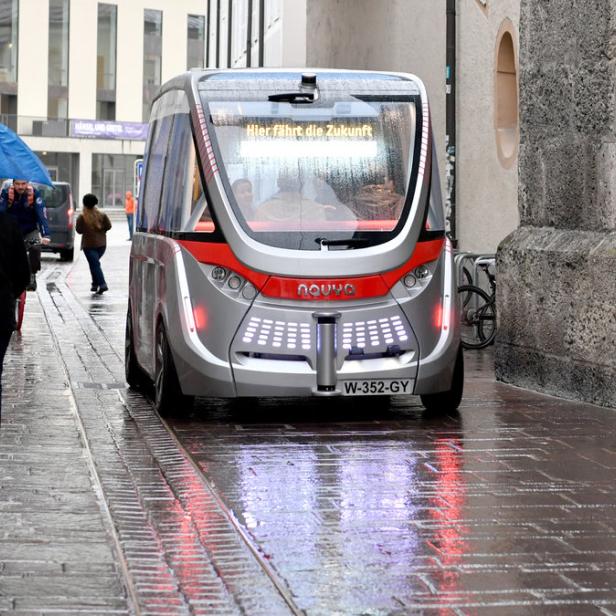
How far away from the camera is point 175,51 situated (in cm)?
8681

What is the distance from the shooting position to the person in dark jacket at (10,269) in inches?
319

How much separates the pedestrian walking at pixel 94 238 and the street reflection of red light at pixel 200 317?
15649 millimetres

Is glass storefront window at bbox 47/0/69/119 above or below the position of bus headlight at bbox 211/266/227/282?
above

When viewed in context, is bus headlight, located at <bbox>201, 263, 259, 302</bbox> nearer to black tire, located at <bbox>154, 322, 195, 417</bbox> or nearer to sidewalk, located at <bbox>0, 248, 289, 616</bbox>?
black tire, located at <bbox>154, 322, 195, 417</bbox>

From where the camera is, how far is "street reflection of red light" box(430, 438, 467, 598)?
628cm

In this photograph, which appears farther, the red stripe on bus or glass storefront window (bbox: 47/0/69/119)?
glass storefront window (bbox: 47/0/69/119)

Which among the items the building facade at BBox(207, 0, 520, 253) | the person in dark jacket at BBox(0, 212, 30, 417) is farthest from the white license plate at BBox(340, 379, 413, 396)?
the building facade at BBox(207, 0, 520, 253)

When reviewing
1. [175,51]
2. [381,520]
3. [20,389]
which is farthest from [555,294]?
[175,51]

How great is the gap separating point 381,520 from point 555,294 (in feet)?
18.3

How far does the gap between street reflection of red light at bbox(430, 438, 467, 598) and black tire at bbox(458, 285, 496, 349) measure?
7.70 meters

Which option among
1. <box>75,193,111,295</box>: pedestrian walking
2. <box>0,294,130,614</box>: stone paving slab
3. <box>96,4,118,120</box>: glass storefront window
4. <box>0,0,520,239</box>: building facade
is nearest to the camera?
<box>0,294,130,614</box>: stone paving slab

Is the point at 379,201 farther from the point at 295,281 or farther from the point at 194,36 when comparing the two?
the point at 194,36

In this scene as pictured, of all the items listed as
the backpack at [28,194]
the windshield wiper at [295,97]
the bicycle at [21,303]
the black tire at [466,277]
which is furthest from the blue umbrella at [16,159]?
the black tire at [466,277]

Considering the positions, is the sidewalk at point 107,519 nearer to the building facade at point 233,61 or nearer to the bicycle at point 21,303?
the bicycle at point 21,303
